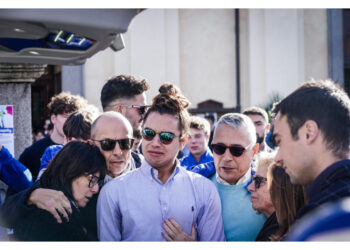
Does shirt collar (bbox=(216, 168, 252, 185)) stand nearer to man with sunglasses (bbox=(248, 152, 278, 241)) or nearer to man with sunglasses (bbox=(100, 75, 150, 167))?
man with sunglasses (bbox=(248, 152, 278, 241))

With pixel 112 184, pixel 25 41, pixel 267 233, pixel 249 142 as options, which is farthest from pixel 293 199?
pixel 25 41

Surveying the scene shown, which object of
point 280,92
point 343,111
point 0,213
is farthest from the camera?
point 280,92

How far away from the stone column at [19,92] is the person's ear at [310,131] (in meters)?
2.88

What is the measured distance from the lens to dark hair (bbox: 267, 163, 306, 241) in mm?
2219

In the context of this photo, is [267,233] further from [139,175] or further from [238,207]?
[139,175]

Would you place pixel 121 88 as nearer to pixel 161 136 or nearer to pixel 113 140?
pixel 113 140

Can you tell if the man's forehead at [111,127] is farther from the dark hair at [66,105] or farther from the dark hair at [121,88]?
the dark hair at [66,105]

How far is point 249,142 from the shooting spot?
Result: 2883mm

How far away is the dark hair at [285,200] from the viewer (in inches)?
87.4

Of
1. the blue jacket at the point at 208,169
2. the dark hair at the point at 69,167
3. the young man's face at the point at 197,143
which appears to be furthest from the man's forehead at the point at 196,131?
the dark hair at the point at 69,167

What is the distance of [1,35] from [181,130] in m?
1.14

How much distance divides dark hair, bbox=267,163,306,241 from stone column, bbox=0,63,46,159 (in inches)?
104

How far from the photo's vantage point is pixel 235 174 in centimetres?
281

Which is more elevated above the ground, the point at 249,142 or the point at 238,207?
the point at 249,142
